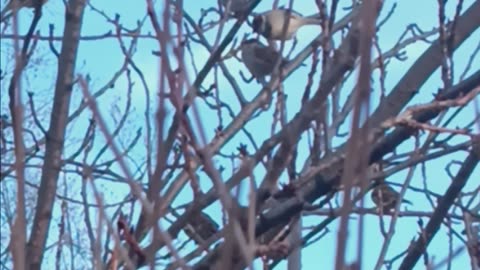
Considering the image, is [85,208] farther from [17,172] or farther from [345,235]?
[345,235]

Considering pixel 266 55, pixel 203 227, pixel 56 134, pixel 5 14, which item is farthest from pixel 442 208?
pixel 5 14

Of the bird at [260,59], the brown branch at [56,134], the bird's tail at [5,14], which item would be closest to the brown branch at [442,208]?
the brown branch at [56,134]

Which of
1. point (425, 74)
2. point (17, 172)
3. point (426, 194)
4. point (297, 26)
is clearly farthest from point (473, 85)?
point (297, 26)

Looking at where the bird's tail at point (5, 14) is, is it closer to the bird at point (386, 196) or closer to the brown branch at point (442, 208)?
the bird at point (386, 196)

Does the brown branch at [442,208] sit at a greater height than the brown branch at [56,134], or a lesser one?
lesser

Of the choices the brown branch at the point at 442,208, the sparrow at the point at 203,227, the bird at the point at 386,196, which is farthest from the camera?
the bird at the point at 386,196

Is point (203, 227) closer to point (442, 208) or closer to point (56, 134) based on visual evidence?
point (56, 134)

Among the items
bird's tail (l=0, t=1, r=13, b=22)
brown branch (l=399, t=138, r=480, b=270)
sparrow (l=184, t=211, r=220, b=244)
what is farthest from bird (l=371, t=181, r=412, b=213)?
bird's tail (l=0, t=1, r=13, b=22)

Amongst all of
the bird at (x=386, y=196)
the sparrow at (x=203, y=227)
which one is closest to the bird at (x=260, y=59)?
the bird at (x=386, y=196)

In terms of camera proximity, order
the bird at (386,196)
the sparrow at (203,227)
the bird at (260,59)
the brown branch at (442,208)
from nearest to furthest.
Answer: the brown branch at (442,208) < the sparrow at (203,227) < the bird at (386,196) < the bird at (260,59)

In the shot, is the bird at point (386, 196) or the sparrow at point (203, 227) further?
the bird at point (386, 196)

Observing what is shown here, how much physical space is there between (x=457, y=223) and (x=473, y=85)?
740mm

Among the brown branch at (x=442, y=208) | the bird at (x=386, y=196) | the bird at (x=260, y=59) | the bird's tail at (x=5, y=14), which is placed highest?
the bird's tail at (x=5, y=14)

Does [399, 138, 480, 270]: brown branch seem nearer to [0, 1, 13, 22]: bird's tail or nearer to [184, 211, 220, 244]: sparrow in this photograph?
[184, 211, 220, 244]: sparrow
